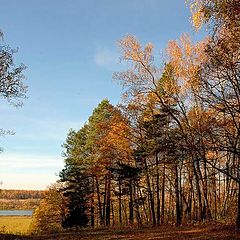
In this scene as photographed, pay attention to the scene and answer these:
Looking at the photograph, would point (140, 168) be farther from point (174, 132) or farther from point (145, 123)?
point (174, 132)

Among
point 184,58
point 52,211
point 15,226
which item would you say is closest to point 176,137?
point 184,58

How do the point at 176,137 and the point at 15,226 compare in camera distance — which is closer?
the point at 176,137

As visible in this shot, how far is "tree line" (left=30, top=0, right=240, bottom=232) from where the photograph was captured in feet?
46.0

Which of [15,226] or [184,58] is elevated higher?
[184,58]

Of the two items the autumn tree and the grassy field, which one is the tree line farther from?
the grassy field

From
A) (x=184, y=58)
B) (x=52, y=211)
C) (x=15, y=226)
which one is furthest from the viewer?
(x=15, y=226)

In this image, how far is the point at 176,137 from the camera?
23516mm

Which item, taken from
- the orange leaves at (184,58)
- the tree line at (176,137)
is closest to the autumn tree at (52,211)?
the tree line at (176,137)

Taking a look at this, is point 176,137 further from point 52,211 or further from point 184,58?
point 52,211

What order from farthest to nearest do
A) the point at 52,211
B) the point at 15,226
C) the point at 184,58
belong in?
the point at 15,226
the point at 52,211
the point at 184,58

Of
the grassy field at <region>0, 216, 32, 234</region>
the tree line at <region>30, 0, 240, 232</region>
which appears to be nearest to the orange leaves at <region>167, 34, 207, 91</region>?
the tree line at <region>30, 0, 240, 232</region>

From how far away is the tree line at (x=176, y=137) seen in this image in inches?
552

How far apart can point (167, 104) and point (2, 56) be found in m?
11.1

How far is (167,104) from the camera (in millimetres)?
23531
